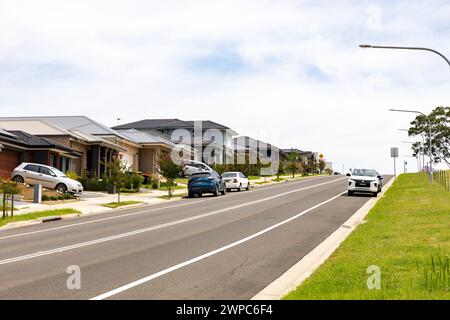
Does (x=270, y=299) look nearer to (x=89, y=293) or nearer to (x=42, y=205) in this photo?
(x=89, y=293)

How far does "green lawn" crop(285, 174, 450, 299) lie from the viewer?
7359mm

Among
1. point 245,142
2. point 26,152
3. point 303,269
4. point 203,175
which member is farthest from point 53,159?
point 245,142

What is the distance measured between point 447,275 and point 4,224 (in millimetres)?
16130

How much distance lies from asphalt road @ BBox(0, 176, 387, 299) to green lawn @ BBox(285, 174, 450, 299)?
0.99 meters

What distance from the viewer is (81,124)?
5488 centimetres

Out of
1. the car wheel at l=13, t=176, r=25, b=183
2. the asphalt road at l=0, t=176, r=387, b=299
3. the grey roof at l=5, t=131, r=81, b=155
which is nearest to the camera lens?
the asphalt road at l=0, t=176, r=387, b=299

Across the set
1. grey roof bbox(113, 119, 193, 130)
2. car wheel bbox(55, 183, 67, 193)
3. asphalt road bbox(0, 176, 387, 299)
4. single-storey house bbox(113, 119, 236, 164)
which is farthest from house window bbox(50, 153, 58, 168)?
grey roof bbox(113, 119, 193, 130)

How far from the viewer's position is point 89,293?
8.05 meters

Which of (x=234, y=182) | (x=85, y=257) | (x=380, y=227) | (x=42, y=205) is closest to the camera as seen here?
(x=85, y=257)

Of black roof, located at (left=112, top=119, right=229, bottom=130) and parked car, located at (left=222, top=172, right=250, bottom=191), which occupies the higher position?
black roof, located at (left=112, top=119, right=229, bottom=130)

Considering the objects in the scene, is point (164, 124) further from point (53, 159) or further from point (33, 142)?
point (33, 142)

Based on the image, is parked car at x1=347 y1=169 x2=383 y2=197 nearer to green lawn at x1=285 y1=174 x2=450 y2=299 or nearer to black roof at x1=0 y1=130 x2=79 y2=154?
green lawn at x1=285 y1=174 x2=450 y2=299

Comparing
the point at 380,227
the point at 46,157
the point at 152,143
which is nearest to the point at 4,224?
the point at 380,227

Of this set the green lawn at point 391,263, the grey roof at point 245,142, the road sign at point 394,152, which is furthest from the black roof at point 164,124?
the green lawn at point 391,263
